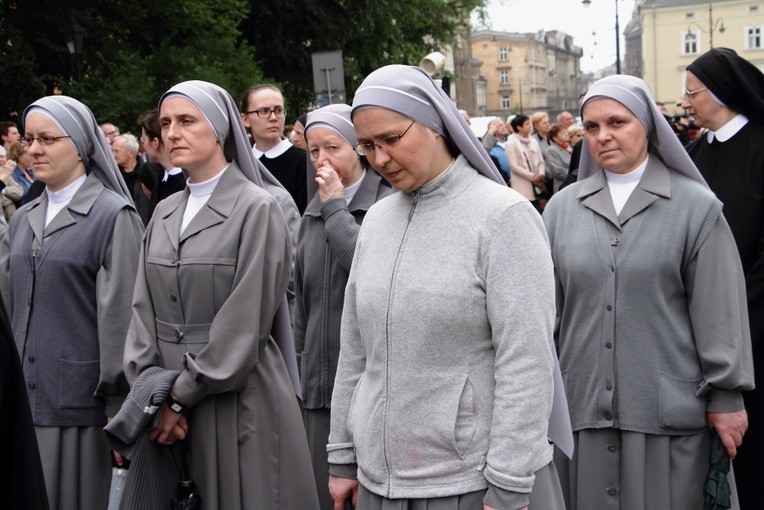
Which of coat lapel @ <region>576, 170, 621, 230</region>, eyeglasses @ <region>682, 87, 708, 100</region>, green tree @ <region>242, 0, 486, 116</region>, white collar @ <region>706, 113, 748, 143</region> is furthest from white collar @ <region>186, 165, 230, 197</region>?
green tree @ <region>242, 0, 486, 116</region>

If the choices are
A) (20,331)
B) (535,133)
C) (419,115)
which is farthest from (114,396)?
(535,133)

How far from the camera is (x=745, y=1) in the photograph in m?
94.1

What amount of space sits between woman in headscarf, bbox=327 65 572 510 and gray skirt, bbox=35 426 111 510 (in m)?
2.05

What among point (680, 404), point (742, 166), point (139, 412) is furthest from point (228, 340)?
point (742, 166)

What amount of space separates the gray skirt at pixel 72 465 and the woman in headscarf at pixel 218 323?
2.39 feet

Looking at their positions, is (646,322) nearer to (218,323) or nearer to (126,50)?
(218,323)

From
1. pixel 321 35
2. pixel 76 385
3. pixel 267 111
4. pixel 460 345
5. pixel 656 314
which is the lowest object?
pixel 76 385

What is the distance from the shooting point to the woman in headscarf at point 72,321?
476 centimetres

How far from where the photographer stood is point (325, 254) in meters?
5.00

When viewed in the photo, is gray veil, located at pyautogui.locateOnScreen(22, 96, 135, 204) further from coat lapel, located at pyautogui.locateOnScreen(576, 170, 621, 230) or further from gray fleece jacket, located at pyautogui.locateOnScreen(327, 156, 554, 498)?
gray fleece jacket, located at pyautogui.locateOnScreen(327, 156, 554, 498)

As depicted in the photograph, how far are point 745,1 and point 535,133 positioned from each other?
278 feet

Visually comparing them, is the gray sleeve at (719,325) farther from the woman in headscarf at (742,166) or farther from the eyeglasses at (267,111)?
the eyeglasses at (267,111)

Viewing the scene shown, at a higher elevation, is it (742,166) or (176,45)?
(176,45)

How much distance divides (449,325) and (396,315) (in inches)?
6.6
